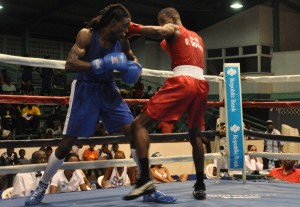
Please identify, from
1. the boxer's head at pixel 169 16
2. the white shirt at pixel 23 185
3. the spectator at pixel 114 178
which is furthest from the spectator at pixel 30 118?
the boxer's head at pixel 169 16

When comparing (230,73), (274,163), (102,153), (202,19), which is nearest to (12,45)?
(202,19)

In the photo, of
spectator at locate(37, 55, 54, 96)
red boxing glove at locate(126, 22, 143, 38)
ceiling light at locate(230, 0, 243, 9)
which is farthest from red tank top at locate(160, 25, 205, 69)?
ceiling light at locate(230, 0, 243, 9)

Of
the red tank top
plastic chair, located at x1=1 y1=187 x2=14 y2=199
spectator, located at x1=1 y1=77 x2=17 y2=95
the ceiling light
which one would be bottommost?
plastic chair, located at x1=1 y1=187 x2=14 y2=199

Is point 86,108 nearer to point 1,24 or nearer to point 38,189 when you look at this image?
point 38,189

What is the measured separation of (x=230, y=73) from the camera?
3293mm

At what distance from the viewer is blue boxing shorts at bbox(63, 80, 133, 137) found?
2426 millimetres

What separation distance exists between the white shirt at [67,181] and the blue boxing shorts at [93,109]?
1277mm

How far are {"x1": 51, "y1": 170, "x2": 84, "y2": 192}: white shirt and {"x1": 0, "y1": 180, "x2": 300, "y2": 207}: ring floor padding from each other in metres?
0.74

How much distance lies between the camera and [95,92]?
2.47 metres

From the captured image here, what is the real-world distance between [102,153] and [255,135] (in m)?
3.79

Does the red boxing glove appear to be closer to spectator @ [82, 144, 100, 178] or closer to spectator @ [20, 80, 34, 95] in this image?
spectator @ [82, 144, 100, 178]

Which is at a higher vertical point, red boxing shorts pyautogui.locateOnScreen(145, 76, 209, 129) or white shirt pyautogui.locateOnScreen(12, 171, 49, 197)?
red boxing shorts pyautogui.locateOnScreen(145, 76, 209, 129)

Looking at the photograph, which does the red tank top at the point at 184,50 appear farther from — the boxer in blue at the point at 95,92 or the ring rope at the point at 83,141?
the ring rope at the point at 83,141

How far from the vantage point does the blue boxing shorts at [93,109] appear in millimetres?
2426
